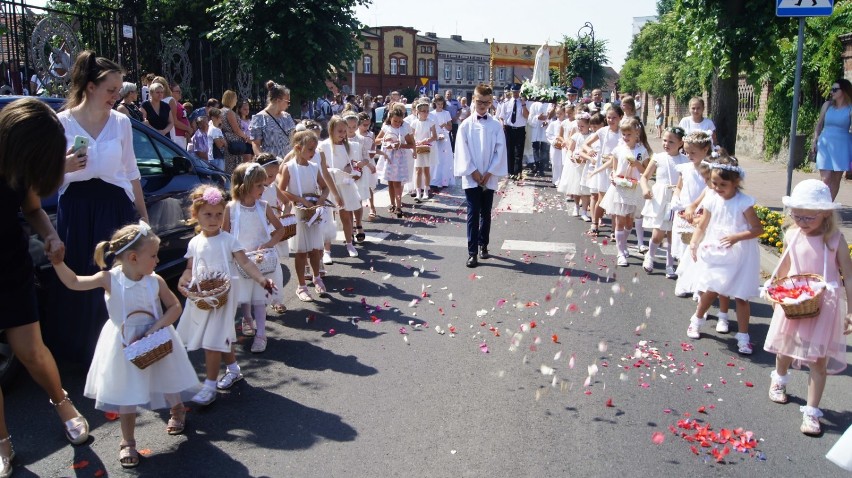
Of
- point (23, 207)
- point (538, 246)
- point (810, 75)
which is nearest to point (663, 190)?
point (538, 246)

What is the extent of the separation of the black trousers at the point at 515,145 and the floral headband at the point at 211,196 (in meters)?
12.5

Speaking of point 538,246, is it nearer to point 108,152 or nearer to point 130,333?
point 108,152

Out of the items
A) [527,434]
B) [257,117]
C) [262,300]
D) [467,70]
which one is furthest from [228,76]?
[467,70]

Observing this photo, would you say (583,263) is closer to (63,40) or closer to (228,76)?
(63,40)

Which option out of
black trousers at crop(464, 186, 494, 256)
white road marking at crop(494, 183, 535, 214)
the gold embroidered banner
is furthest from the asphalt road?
the gold embroidered banner

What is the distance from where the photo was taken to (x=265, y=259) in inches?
226

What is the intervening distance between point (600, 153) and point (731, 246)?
185 inches

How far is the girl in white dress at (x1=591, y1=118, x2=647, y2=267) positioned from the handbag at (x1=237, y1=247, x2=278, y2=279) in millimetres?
4626

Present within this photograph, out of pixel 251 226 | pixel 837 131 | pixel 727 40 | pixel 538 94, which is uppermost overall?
pixel 727 40

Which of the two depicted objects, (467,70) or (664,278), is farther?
(467,70)

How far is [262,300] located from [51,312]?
1.44 metres

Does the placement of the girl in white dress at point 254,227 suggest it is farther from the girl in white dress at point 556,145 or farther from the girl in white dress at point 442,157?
the girl in white dress at point 442,157

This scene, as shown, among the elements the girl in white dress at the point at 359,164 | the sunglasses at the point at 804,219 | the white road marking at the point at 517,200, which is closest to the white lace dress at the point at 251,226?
the sunglasses at the point at 804,219

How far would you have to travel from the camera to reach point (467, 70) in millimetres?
101000
